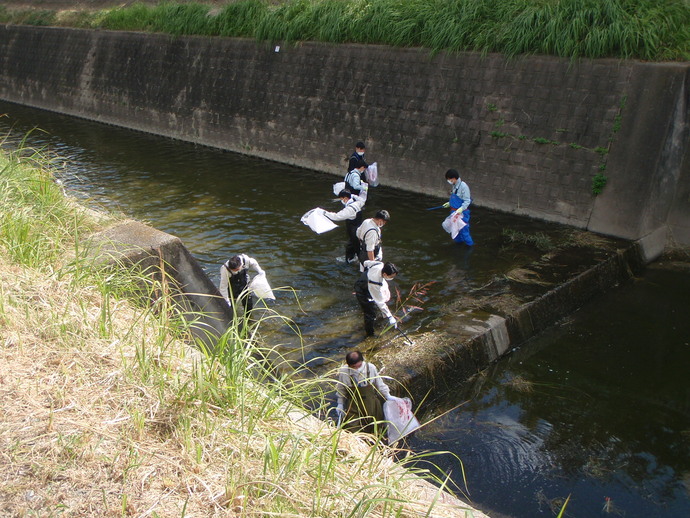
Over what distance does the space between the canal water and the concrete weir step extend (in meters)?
0.23

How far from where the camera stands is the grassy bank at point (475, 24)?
39.4ft

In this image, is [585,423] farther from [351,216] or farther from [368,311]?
[351,216]

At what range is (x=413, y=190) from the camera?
49.6ft

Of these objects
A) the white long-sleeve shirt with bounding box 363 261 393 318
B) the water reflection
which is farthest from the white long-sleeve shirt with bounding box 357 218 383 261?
the water reflection

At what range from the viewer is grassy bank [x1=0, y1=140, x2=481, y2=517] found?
11.4ft

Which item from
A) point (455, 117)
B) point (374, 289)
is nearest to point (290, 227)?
point (455, 117)

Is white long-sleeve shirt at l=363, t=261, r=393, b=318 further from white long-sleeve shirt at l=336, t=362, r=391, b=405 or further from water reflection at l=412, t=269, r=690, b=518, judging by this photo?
white long-sleeve shirt at l=336, t=362, r=391, b=405

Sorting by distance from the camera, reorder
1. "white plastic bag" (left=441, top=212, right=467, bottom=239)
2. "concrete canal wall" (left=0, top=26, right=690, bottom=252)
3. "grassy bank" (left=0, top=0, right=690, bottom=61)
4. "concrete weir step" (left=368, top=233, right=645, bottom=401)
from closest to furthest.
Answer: "concrete weir step" (left=368, top=233, right=645, bottom=401)
"white plastic bag" (left=441, top=212, right=467, bottom=239)
"concrete canal wall" (left=0, top=26, right=690, bottom=252)
"grassy bank" (left=0, top=0, right=690, bottom=61)

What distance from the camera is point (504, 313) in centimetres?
874

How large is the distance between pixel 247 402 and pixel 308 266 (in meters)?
6.93

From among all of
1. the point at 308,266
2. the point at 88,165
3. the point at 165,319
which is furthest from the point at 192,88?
the point at 165,319

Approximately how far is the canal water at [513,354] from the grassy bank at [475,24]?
326 centimetres

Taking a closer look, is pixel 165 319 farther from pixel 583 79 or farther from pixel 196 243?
pixel 583 79

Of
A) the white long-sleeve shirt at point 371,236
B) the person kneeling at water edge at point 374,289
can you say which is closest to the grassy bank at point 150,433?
the person kneeling at water edge at point 374,289
